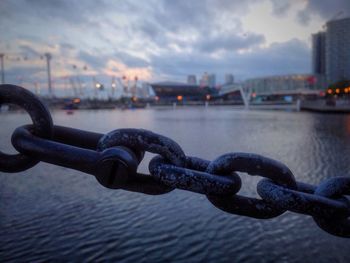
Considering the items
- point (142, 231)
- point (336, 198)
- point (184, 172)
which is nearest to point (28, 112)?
point (184, 172)

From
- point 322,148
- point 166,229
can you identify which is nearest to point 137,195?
point 166,229

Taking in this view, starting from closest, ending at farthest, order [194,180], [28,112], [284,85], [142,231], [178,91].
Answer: [194,180] < [28,112] < [142,231] < [284,85] < [178,91]

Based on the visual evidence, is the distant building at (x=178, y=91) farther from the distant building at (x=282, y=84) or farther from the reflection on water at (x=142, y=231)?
the reflection on water at (x=142, y=231)

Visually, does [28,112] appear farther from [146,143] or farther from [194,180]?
[194,180]

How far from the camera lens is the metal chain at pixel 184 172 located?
3.96ft

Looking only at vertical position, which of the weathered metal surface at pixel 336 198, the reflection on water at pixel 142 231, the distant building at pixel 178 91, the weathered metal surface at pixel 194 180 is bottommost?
the reflection on water at pixel 142 231

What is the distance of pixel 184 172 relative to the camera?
3.97 ft

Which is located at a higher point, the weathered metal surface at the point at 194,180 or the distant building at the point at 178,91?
the distant building at the point at 178,91

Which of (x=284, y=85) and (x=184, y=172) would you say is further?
(x=284, y=85)

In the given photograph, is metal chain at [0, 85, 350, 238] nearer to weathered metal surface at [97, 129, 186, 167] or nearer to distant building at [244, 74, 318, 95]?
weathered metal surface at [97, 129, 186, 167]

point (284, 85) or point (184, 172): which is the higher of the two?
point (284, 85)

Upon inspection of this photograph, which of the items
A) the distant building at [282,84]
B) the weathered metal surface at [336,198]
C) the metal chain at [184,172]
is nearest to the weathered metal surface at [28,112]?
the metal chain at [184,172]

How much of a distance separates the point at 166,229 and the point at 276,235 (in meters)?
1.51

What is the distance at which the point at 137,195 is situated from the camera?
610 centimetres
